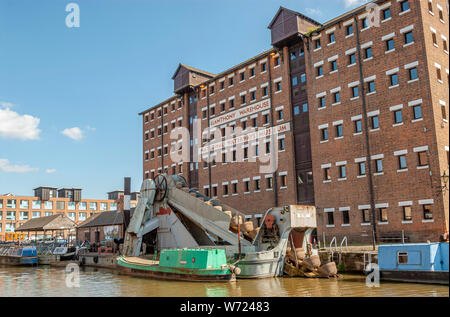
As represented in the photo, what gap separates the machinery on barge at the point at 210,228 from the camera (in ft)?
80.4

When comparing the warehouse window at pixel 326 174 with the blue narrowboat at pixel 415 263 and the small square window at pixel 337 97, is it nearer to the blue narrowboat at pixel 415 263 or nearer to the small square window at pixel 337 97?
the small square window at pixel 337 97

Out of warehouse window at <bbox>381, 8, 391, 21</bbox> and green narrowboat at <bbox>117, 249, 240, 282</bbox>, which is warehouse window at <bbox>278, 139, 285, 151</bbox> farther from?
green narrowboat at <bbox>117, 249, 240, 282</bbox>

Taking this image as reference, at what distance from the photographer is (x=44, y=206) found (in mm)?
110375

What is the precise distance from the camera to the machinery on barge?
2452 cm

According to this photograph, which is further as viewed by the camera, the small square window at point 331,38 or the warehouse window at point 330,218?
the small square window at point 331,38

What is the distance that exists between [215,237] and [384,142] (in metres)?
15.6

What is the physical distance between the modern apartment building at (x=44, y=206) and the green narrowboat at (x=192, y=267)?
8458 centimetres

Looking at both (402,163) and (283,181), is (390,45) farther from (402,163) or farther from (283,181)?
(283,181)

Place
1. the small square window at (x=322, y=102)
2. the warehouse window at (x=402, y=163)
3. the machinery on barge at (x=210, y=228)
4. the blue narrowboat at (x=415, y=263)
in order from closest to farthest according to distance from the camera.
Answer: the blue narrowboat at (x=415, y=263)
the machinery on barge at (x=210, y=228)
the warehouse window at (x=402, y=163)
the small square window at (x=322, y=102)

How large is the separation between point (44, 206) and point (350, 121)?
9549cm

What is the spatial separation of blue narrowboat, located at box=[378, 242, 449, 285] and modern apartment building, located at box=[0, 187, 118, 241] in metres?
94.0

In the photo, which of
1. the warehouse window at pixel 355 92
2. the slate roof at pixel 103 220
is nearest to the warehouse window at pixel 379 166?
the warehouse window at pixel 355 92

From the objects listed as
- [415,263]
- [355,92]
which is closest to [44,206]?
[355,92]
